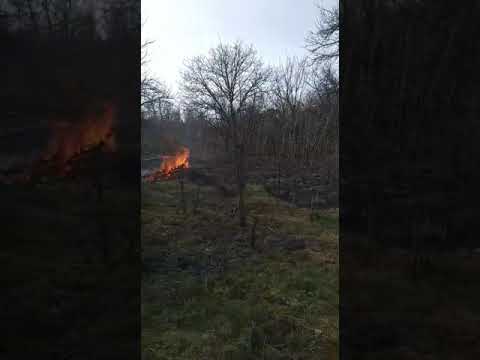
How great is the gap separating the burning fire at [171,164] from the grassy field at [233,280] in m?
0.22


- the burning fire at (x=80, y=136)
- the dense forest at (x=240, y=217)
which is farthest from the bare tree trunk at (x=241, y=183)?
the burning fire at (x=80, y=136)

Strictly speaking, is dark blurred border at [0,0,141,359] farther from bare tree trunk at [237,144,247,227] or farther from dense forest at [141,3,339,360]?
bare tree trunk at [237,144,247,227]

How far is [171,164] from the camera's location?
6094 mm

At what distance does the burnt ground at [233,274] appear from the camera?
362 cm

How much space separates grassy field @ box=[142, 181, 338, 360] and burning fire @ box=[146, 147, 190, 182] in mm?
224

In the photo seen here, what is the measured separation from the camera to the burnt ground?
143 inches

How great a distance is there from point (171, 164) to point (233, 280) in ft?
8.58

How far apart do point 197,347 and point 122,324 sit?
1.53m

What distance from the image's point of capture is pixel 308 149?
7.57 metres
